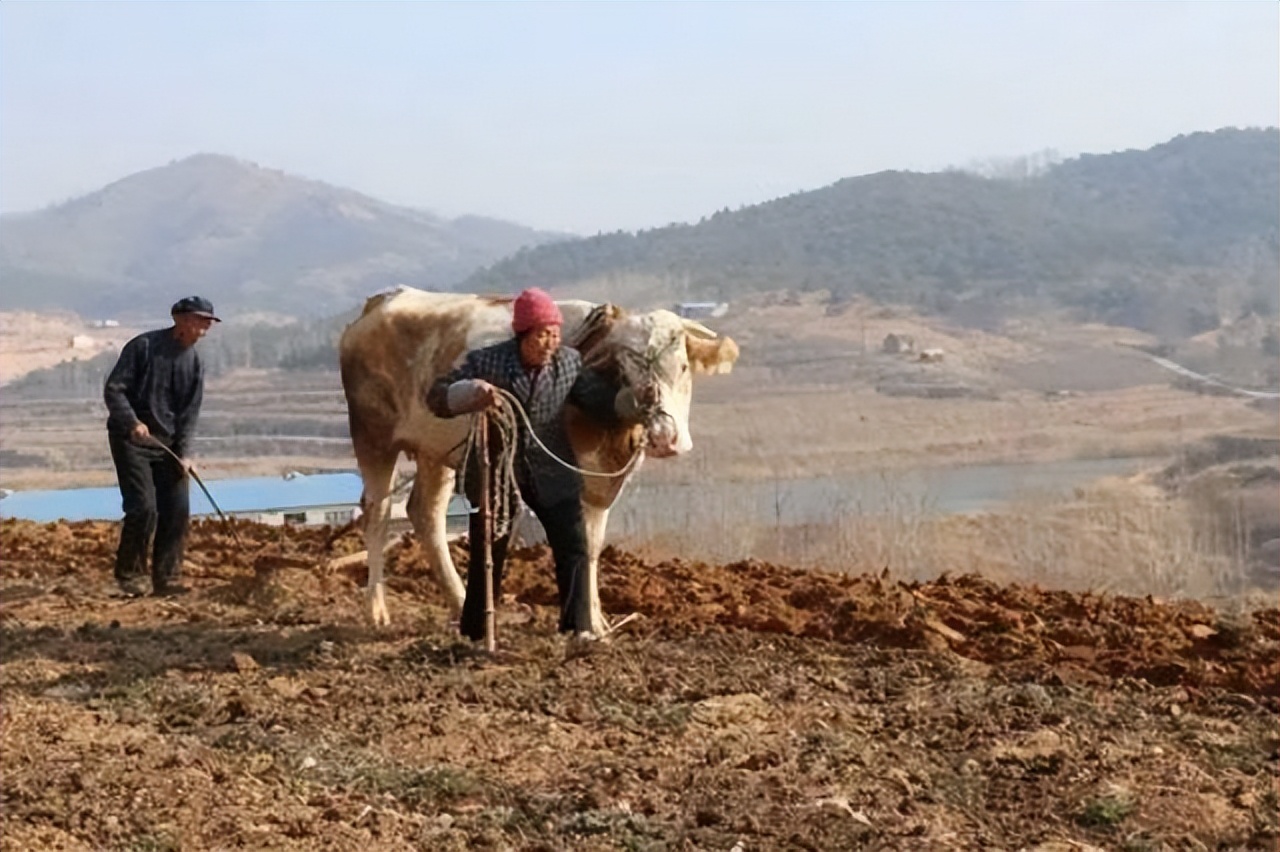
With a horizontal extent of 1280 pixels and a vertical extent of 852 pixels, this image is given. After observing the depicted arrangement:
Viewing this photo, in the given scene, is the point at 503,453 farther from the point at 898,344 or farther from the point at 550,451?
the point at 898,344

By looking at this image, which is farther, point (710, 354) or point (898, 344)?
point (898, 344)

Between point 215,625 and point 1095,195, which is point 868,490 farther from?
point 1095,195

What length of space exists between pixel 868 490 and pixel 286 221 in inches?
5254

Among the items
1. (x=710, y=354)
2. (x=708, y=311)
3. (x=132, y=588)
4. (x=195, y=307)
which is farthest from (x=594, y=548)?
(x=708, y=311)

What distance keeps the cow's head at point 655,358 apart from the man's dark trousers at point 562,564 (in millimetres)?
526

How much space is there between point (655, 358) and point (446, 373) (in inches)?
42.6

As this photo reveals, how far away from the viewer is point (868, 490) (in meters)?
29.4

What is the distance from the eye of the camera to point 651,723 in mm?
6711

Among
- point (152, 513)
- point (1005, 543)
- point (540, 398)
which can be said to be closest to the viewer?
point (540, 398)

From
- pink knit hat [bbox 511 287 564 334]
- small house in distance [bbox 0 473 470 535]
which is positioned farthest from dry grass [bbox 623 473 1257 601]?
pink knit hat [bbox 511 287 564 334]

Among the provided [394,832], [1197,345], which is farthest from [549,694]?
[1197,345]

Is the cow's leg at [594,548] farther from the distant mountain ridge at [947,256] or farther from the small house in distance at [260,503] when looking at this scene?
the distant mountain ridge at [947,256]

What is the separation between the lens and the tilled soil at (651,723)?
5383mm

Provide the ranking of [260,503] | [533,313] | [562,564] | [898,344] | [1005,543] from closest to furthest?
[533,313] < [562,564] < [260,503] < [1005,543] < [898,344]
